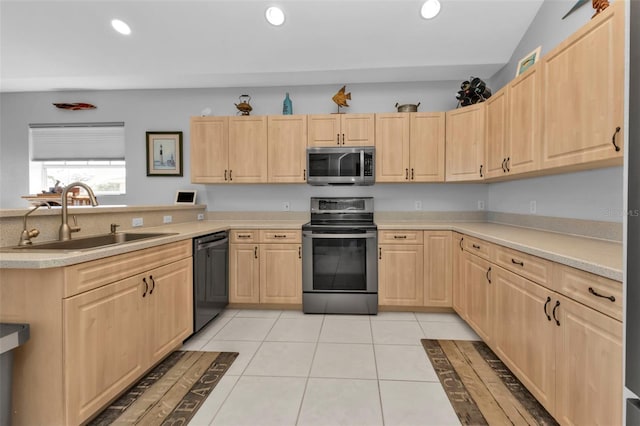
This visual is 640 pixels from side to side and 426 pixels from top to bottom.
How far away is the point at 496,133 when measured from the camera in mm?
2758

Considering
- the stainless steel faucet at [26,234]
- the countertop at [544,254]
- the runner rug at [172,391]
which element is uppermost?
the stainless steel faucet at [26,234]

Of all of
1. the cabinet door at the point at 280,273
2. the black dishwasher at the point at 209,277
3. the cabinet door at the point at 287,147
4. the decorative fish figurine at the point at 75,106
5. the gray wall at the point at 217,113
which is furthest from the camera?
the decorative fish figurine at the point at 75,106

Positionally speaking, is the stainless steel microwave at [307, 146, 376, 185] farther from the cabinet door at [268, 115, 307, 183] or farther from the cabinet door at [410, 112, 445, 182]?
the cabinet door at [410, 112, 445, 182]

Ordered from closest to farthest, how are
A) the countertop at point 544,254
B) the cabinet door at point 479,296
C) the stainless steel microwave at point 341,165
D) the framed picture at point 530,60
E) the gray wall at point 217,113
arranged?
the countertop at point 544,254 → the cabinet door at point 479,296 → the framed picture at point 530,60 → the stainless steel microwave at point 341,165 → the gray wall at point 217,113

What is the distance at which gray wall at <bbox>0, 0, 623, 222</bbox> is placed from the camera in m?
3.72

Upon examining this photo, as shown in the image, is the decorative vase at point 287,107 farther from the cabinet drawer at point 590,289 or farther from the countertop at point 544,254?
the cabinet drawer at point 590,289

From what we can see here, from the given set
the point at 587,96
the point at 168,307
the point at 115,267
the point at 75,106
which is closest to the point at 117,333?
the point at 115,267

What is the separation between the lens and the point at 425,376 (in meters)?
2.00

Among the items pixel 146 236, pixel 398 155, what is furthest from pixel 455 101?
pixel 146 236

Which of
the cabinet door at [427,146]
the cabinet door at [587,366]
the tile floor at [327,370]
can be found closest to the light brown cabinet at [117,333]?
the tile floor at [327,370]

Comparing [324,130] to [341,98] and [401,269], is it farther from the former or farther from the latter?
[401,269]

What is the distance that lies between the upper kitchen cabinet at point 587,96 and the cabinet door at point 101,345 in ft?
8.97

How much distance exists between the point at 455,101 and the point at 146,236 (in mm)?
3693

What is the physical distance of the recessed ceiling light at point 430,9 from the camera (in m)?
2.76
